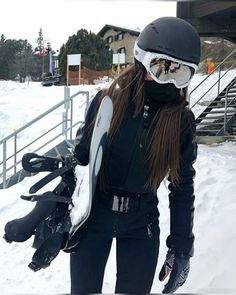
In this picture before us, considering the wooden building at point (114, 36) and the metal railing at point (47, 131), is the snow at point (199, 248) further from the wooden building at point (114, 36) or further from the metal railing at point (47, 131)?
the wooden building at point (114, 36)

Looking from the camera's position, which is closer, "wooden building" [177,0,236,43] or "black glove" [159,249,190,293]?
"black glove" [159,249,190,293]

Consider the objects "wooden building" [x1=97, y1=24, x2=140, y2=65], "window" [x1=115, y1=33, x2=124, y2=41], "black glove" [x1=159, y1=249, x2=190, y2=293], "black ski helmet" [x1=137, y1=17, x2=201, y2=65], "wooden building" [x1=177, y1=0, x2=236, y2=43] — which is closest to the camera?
"black ski helmet" [x1=137, y1=17, x2=201, y2=65]

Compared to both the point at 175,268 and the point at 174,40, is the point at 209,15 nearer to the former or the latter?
the point at 174,40

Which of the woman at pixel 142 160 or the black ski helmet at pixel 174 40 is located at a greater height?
the black ski helmet at pixel 174 40

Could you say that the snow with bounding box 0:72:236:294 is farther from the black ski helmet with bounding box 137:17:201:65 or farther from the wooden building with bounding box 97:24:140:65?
the wooden building with bounding box 97:24:140:65

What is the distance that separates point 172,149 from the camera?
5.86 ft

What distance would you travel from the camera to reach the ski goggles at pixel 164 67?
174 centimetres

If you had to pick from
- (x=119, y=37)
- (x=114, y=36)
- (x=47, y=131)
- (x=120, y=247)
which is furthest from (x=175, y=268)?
(x=114, y=36)

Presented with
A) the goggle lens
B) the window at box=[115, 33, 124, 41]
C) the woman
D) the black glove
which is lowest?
the black glove

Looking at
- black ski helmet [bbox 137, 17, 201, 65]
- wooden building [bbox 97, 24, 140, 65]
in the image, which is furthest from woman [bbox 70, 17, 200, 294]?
wooden building [bbox 97, 24, 140, 65]

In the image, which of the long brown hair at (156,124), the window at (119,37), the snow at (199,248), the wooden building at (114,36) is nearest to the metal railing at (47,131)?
the snow at (199,248)

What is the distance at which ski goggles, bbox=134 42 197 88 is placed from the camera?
174 cm

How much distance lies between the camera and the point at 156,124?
1785 mm

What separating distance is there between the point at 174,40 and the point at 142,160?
483 mm
